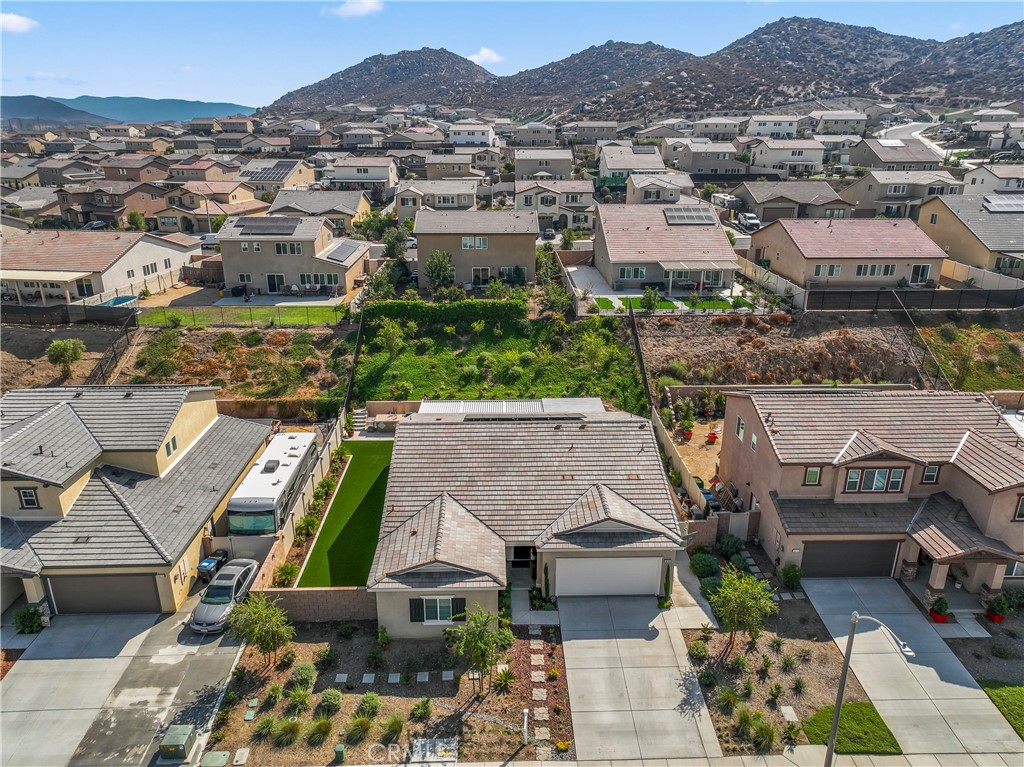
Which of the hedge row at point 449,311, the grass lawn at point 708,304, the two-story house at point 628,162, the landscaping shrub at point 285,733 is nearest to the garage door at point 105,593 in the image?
the landscaping shrub at point 285,733

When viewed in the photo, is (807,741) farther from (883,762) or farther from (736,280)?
(736,280)

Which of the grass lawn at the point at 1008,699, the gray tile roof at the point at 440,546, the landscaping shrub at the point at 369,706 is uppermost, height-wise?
the gray tile roof at the point at 440,546

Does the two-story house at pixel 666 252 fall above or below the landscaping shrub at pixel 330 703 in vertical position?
above

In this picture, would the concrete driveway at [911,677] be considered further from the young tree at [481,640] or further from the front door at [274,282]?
the front door at [274,282]

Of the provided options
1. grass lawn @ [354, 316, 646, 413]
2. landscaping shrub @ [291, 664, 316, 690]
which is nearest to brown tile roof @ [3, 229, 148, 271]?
grass lawn @ [354, 316, 646, 413]

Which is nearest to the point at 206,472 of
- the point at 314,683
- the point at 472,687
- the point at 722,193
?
the point at 314,683

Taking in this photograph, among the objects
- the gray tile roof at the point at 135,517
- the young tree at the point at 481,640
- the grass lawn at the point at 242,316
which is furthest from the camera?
the grass lawn at the point at 242,316

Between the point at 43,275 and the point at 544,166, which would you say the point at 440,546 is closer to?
the point at 43,275
